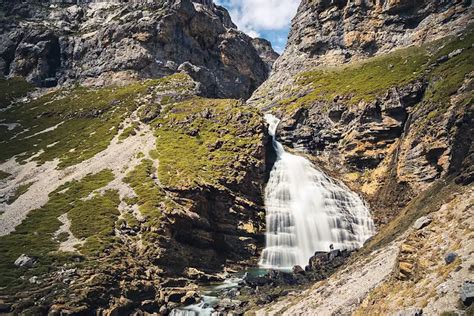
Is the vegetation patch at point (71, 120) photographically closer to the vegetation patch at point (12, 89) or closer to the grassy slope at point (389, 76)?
the vegetation patch at point (12, 89)

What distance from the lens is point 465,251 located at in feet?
69.6

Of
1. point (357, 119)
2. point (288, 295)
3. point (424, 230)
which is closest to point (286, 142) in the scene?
point (357, 119)

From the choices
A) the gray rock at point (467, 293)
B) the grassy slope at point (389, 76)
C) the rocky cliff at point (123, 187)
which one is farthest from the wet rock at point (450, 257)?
the grassy slope at point (389, 76)

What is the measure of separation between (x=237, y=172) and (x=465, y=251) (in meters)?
55.8

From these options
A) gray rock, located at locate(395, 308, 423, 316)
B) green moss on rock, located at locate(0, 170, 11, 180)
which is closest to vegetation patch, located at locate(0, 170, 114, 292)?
green moss on rock, located at locate(0, 170, 11, 180)

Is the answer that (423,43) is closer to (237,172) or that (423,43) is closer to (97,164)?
(237,172)

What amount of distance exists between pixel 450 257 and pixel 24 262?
4680 centimetres

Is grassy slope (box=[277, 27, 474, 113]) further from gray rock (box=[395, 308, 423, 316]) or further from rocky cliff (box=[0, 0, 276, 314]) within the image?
gray rock (box=[395, 308, 423, 316])

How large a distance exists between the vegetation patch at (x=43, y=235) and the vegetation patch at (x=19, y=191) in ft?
20.2

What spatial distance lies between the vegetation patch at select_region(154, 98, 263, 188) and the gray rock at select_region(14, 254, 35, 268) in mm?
26223

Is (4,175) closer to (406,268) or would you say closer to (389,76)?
(406,268)

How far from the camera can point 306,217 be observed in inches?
2719

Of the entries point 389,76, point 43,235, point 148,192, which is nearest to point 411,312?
point 43,235

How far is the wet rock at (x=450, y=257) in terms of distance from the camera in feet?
69.7
